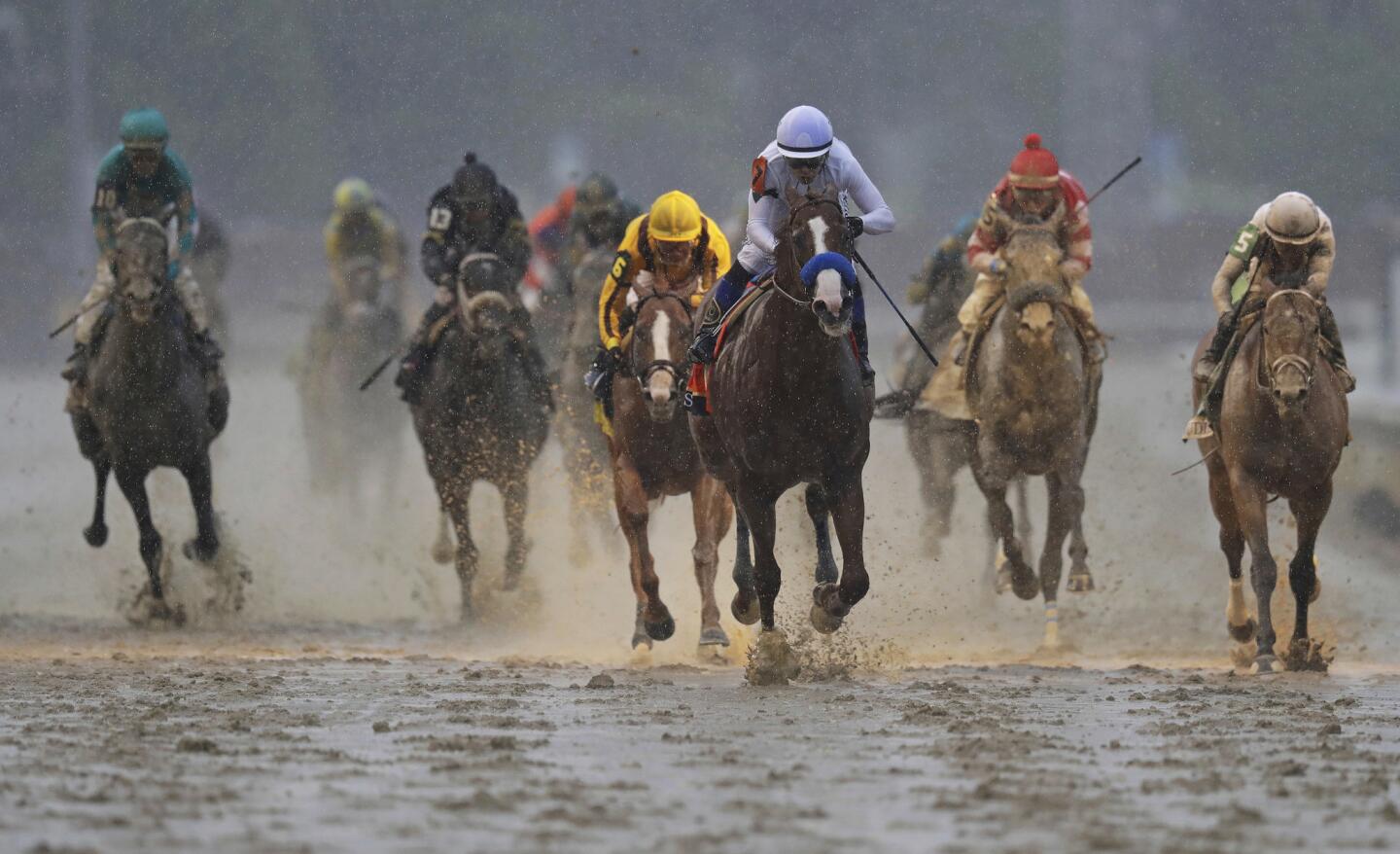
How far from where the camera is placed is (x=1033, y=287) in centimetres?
1440

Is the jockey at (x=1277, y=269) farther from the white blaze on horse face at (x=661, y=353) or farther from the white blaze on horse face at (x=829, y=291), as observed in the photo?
the white blaze on horse face at (x=829, y=291)

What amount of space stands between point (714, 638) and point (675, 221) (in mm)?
2001

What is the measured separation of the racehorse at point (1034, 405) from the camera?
14461 mm

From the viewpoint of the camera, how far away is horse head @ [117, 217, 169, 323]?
14328mm

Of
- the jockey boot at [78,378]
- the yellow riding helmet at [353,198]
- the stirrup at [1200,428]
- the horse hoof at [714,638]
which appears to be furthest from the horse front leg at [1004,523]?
the yellow riding helmet at [353,198]

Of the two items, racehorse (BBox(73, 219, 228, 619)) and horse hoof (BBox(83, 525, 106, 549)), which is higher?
racehorse (BBox(73, 219, 228, 619))

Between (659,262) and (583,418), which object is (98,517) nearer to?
(583,418)

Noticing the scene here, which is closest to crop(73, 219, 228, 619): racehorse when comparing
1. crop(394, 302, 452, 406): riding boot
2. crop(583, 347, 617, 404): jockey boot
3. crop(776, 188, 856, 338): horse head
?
crop(394, 302, 452, 406): riding boot

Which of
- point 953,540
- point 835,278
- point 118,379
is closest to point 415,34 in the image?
point 953,540

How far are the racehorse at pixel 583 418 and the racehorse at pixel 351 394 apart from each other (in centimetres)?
465

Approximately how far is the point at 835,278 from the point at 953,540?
9733mm

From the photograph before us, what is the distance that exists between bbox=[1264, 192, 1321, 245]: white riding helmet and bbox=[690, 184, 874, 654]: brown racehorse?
2315 millimetres

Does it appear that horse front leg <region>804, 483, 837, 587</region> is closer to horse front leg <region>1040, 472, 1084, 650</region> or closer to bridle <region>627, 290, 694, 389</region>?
bridle <region>627, 290, 694, 389</region>

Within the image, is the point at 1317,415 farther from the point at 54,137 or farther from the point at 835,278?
the point at 54,137
